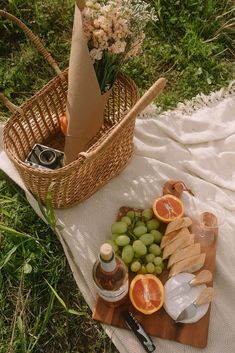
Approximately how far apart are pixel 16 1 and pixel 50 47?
394 mm

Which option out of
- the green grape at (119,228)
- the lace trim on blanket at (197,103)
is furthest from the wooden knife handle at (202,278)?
the lace trim on blanket at (197,103)

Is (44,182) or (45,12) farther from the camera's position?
(45,12)

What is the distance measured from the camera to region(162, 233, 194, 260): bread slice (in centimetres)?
206

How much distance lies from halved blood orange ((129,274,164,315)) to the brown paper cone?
0.64m

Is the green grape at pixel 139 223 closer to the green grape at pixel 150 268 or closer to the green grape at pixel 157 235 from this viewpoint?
the green grape at pixel 157 235

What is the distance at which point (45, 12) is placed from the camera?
9.40ft

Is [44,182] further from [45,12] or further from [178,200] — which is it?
[45,12]

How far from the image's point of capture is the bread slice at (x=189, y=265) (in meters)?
2.03

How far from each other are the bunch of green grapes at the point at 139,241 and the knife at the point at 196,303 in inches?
7.8

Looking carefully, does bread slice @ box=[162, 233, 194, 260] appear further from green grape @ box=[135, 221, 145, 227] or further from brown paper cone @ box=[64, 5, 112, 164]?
brown paper cone @ box=[64, 5, 112, 164]

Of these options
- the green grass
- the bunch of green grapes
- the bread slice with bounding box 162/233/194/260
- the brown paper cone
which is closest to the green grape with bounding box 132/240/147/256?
the bunch of green grapes

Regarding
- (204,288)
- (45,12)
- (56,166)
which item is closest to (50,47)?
(45,12)

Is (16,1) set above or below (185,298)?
above

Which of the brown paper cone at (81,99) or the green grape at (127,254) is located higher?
the brown paper cone at (81,99)
